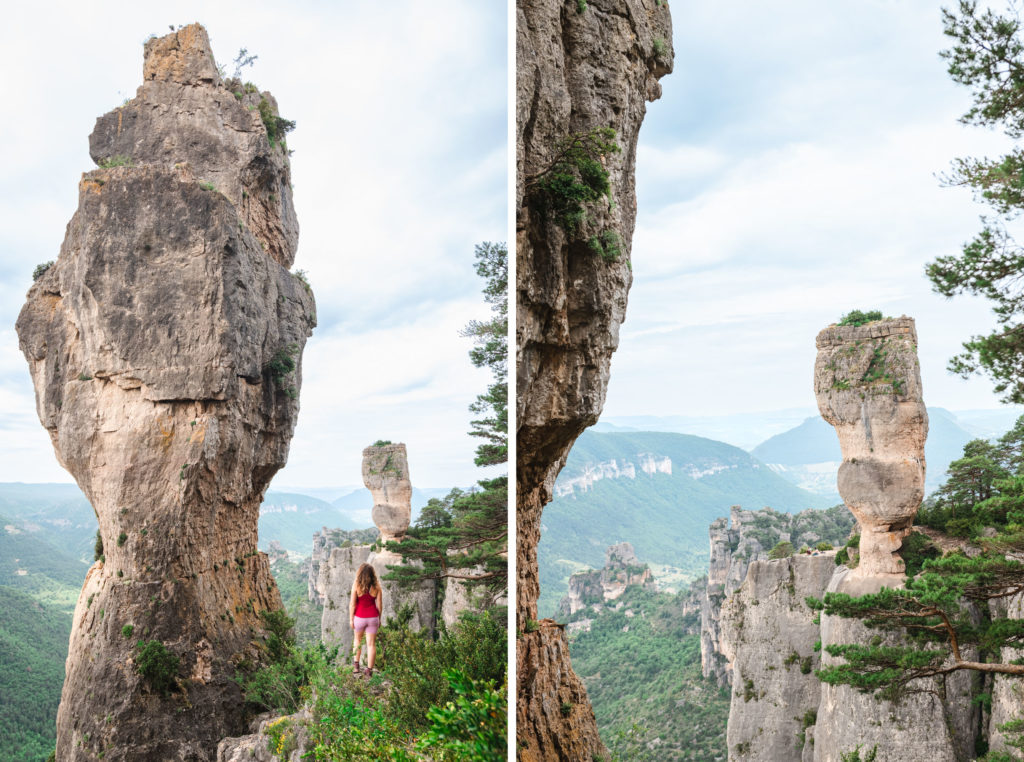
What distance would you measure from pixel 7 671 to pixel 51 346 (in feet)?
7.50

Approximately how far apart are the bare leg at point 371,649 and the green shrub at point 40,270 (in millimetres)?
2518

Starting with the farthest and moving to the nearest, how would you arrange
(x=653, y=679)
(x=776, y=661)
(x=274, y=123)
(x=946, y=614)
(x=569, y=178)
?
(x=653, y=679), (x=776, y=661), (x=946, y=614), (x=569, y=178), (x=274, y=123)

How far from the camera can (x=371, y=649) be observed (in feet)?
11.1

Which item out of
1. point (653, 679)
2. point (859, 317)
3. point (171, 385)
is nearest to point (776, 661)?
point (859, 317)

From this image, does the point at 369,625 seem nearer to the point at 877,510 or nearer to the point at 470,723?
the point at 470,723

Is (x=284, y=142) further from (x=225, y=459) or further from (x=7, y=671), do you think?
(x=225, y=459)

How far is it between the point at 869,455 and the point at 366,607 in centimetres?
1449

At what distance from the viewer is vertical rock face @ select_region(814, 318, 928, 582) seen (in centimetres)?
1430

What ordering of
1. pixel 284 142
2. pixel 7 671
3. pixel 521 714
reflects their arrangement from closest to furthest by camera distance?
pixel 7 671
pixel 284 142
pixel 521 714

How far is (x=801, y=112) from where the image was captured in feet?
46.4

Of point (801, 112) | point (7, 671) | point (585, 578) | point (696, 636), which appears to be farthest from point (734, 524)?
point (7, 671)

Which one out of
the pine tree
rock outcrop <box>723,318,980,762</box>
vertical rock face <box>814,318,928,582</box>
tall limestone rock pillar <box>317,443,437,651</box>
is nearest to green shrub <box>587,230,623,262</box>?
the pine tree

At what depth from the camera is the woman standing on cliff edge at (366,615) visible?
3.38 metres

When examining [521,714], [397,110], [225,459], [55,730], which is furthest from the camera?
[225,459]
